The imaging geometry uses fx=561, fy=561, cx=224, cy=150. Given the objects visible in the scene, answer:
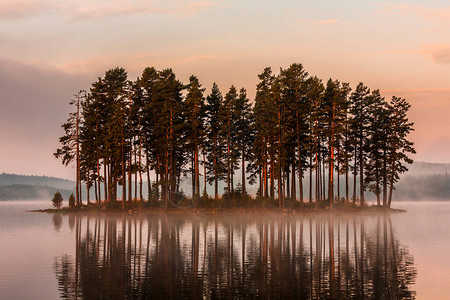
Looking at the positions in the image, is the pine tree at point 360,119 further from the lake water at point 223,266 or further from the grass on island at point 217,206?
the lake water at point 223,266

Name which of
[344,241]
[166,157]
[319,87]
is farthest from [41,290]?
[319,87]

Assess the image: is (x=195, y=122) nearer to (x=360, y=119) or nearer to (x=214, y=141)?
(x=214, y=141)

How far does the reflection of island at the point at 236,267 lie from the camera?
846 inches

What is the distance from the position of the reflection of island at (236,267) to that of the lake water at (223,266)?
41 millimetres

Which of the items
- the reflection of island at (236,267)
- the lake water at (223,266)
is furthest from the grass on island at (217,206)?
the reflection of island at (236,267)

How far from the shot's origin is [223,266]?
2792 cm

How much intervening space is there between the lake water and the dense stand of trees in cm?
3833

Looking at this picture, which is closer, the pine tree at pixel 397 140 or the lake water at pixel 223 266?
the lake water at pixel 223 266

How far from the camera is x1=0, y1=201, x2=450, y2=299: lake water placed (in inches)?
849

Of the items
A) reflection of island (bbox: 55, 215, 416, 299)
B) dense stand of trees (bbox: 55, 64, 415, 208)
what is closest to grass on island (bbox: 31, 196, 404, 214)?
dense stand of trees (bbox: 55, 64, 415, 208)

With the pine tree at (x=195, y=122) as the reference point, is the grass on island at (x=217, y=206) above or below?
below

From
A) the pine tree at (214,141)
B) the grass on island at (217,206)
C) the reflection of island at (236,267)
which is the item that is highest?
the pine tree at (214,141)

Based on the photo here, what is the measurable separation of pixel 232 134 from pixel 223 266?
203ft

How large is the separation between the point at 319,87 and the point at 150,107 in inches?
1004
